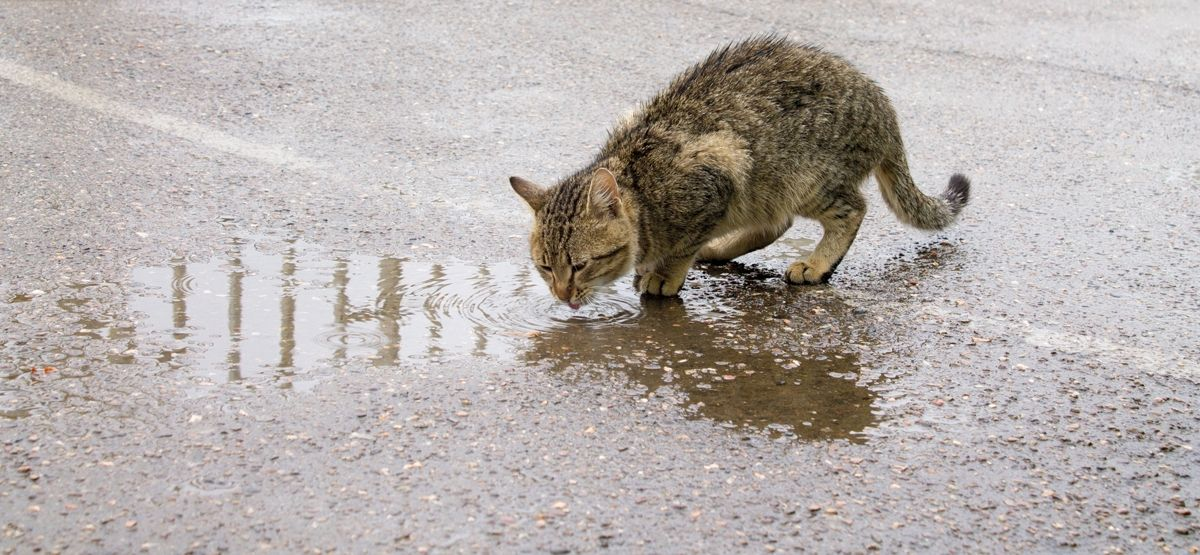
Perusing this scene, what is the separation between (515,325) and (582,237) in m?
0.45

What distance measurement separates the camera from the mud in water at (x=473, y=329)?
14.1 ft

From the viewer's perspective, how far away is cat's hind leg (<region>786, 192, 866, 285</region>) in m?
5.42

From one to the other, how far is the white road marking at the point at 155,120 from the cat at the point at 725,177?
180 centimetres

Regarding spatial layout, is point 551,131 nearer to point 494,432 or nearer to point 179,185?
point 179,185

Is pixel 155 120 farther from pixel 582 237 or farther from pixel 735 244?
pixel 735 244

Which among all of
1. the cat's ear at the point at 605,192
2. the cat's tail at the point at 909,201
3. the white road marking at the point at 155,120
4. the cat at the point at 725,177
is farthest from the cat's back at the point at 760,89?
the white road marking at the point at 155,120

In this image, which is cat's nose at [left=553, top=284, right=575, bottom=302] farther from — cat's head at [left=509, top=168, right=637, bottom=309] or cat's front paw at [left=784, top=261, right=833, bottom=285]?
cat's front paw at [left=784, top=261, right=833, bottom=285]

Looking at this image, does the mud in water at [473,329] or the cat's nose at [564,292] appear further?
the cat's nose at [564,292]

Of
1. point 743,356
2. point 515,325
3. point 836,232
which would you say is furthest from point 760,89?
point 515,325

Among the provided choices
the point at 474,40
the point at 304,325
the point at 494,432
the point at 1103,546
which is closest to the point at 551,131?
the point at 474,40

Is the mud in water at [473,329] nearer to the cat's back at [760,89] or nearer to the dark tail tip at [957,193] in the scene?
the cat's back at [760,89]

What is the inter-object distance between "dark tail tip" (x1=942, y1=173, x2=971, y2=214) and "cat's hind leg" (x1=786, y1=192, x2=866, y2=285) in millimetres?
640

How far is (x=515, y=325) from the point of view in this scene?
4855 mm

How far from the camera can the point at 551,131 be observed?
7152 millimetres
